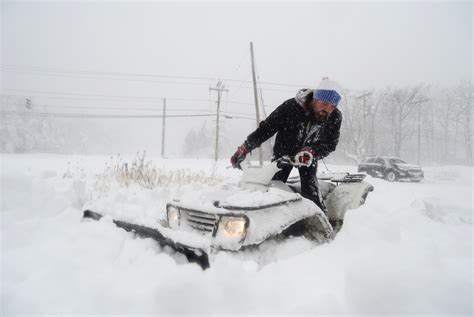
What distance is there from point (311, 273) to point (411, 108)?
49.6 m

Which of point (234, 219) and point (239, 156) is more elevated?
point (239, 156)

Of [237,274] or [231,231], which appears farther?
[231,231]

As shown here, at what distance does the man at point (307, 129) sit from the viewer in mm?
2869

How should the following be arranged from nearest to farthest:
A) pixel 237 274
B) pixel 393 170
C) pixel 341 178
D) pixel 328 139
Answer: pixel 237 274 → pixel 328 139 → pixel 341 178 → pixel 393 170

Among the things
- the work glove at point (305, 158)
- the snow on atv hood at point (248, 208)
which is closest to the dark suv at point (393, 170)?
the work glove at point (305, 158)

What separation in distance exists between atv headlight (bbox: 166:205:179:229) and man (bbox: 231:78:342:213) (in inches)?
39.6

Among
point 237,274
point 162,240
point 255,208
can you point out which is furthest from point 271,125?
point 237,274

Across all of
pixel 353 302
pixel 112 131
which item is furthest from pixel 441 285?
pixel 112 131

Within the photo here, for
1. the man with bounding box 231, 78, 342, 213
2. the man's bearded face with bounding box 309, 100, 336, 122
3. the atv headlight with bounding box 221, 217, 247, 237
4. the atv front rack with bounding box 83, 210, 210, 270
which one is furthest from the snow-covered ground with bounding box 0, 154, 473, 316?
the man's bearded face with bounding box 309, 100, 336, 122

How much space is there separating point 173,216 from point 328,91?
6.04 ft

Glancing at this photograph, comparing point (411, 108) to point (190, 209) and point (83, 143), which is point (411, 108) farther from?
point (83, 143)

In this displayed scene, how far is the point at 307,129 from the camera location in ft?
10.4

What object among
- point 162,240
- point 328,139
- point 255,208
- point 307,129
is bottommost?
point 162,240

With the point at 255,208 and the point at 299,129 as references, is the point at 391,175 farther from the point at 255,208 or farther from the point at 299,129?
the point at 255,208
